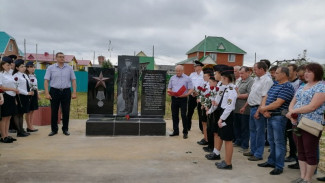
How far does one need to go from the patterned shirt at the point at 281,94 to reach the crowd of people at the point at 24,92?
13.6 feet

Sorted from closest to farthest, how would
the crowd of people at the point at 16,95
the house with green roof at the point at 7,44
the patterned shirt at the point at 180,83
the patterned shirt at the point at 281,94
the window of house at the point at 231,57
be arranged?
1. the patterned shirt at the point at 281,94
2. the crowd of people at the point at 16,95
3. the patterned shirt at the point at 180,83
4. the house with green roof at the point at 7,44
5. the window of house at the point at 231,57

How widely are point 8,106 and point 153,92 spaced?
3.24 meters

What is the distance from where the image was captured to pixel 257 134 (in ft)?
15.7

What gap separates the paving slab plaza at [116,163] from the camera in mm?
3791

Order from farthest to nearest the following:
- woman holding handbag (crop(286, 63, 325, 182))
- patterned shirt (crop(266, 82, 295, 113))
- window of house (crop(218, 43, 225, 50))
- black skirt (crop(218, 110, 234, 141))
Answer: window of house (crop(218, 43, 225, 50)) → black skirt (crop(218, 110, 234, 141)) → patterned shirt (crop(266, 82, 295, 113)) → woman holding handbag (crop(286, 63, 325, 182))

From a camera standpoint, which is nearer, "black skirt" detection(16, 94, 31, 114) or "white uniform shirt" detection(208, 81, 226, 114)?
"white uniform shirt" detection(208, 81, 226, 114)

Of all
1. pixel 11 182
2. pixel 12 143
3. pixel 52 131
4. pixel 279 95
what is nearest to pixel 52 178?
pixel 11 182

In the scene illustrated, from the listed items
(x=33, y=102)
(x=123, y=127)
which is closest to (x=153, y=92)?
(x=123, y=127)

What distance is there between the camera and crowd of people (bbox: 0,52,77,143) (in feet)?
18.4

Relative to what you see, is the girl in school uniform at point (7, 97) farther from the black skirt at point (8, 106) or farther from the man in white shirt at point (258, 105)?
the man in white shirt at point (258, 105)

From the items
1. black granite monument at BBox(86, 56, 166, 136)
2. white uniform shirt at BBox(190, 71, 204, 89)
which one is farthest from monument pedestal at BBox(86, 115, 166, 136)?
white uniform shirt at BBox(190, 71, 204, 89)

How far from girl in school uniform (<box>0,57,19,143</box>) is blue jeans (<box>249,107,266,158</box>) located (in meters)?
4.72

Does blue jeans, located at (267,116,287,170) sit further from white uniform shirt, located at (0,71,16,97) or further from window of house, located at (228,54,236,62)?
window of house, located at (228,54,236,62)

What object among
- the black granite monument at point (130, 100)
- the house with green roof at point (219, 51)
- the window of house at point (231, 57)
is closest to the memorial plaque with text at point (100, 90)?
the black granite monument at point (130, 100)
